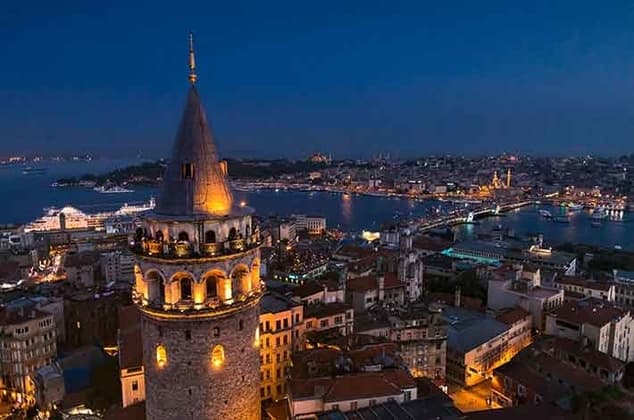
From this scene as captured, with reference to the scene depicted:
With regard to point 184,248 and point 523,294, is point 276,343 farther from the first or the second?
point 523,294

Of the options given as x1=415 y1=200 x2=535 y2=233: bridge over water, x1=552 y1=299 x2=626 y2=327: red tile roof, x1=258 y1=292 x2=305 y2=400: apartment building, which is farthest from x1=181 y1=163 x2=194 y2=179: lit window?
x1=415 y1=200 x2=535 y2=233: bridge over water

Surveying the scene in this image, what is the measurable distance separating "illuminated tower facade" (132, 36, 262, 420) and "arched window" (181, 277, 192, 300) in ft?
0.05

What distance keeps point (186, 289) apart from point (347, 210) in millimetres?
96914

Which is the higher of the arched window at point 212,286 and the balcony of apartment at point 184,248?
the balcony of apartment at point 184,248

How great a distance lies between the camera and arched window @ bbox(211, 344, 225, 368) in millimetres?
8633

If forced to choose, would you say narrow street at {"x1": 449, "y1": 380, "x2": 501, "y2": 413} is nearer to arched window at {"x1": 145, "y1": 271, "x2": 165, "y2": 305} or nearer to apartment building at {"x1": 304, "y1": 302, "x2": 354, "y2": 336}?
apartment building at {"x1": 304, "y1": 302, "x2": 354, "y2": 336}

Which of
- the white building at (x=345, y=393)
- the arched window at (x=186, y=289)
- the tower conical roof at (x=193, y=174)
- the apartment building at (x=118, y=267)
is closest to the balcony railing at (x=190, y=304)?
the arched window at (x=186, y=289)

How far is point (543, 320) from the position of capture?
2791 cm

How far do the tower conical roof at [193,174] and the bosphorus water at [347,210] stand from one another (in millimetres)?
63603

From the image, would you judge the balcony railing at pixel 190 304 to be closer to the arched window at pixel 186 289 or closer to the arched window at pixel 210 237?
the arched window at pixel 186 289

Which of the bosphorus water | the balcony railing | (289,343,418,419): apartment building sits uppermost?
the balcony railing

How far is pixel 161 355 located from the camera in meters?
8.63

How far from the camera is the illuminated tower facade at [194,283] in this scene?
8.35m

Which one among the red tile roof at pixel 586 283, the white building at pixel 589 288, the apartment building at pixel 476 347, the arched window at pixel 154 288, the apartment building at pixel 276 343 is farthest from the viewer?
the red tile roof at pixel 586 283
